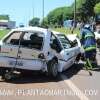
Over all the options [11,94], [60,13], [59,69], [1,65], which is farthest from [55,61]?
[60,13]

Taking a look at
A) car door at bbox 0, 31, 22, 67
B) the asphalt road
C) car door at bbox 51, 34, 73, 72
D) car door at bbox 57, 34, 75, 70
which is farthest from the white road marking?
car door at bbox 0, 31, 22, 67

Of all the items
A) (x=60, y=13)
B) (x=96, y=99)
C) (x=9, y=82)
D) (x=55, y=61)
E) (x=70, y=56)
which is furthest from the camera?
(x=60, y=13)

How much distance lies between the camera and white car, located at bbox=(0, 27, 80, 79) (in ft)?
44.4

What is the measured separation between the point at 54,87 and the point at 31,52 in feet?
5.55

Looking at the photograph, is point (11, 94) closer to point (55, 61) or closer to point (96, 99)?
point (96, 99)

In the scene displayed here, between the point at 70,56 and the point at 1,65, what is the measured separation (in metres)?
3.05

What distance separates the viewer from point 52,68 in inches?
547

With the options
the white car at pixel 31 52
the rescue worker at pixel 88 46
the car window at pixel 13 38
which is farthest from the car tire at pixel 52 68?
the rescue worker at pixel 88 46

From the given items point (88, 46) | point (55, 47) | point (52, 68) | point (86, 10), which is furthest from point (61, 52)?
point (86, 10)

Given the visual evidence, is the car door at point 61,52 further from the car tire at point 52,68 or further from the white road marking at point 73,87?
the white road marking at point 73,87

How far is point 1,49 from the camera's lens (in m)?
13.8

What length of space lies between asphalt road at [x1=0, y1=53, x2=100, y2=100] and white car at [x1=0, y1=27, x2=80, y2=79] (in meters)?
0.38

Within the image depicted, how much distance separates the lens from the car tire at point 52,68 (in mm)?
13789

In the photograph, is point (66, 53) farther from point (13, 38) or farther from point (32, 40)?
point (13, 38)
